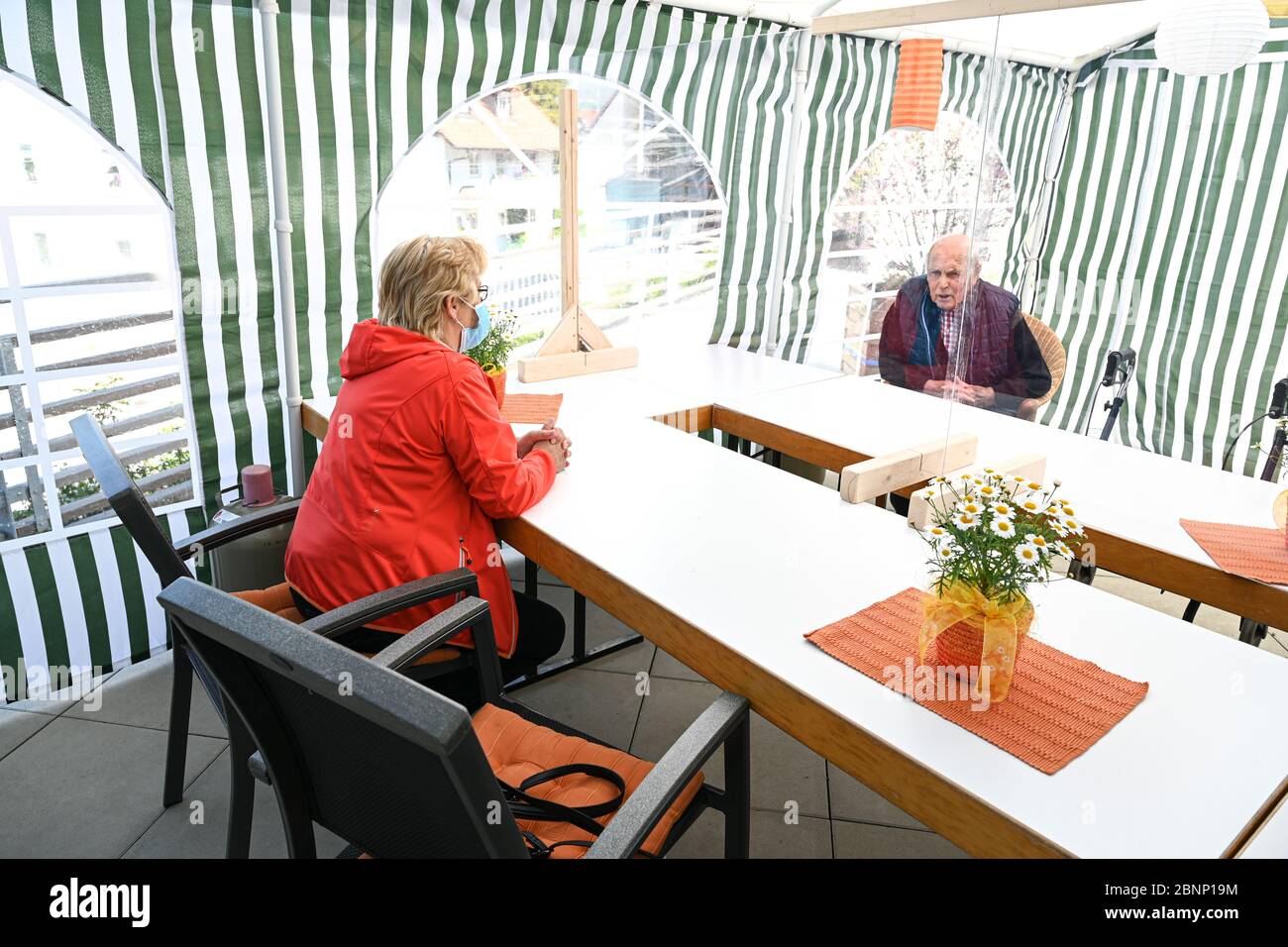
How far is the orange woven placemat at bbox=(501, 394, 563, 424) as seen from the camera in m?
2.53

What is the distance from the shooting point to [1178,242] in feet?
5.58

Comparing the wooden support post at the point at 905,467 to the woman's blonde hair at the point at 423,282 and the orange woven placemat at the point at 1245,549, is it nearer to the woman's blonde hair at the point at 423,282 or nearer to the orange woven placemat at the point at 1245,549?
the orange woven placemat at the point at 1245,549

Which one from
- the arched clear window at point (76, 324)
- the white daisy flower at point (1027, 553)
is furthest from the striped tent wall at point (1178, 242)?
the arched clear window at point (76, 324)

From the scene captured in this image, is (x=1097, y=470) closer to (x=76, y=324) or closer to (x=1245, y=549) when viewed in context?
(x=1245, y=549)

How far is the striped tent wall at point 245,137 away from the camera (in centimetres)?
226

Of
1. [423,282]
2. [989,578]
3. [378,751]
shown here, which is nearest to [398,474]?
[423,282]

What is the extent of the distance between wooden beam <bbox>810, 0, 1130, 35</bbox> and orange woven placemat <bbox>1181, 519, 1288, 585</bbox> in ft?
3.34

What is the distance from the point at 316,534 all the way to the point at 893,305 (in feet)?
5.09

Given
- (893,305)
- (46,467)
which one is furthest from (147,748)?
(893,305)

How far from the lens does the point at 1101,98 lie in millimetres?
1652

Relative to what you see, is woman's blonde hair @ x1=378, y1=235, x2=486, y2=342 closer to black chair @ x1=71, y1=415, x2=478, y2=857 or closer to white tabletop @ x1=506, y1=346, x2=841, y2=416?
black chair @ x1=71, y1=415, x2=478, y2=857

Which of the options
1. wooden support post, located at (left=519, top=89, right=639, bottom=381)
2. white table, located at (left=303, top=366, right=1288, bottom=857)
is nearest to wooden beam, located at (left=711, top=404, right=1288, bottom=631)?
white table, located at (left=303, top=366, right=1288, bottom=857)
